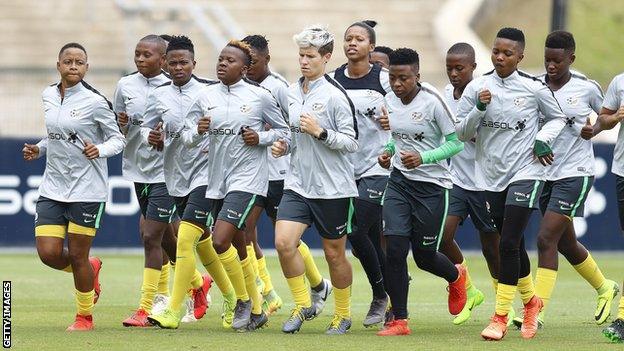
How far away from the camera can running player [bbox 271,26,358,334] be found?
12516 millimetres

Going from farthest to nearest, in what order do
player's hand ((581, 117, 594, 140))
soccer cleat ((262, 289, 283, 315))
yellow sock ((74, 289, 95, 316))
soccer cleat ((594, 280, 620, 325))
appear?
soccer cleat ((262, 289, 283, 315)), soccer cleat ((594, 280, 620, 325)), yellow sock ((74, 289, 95, 316)), player's hand ((581, 117, 594, 140))

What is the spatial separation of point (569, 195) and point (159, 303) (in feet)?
12.8

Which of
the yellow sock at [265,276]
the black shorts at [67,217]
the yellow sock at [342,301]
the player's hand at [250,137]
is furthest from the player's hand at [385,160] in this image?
the yellow sock at [265,276]

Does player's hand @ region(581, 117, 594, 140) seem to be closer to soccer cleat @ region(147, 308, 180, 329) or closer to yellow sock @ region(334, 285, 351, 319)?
yellow sock @ region(334, 285, 351, 319)

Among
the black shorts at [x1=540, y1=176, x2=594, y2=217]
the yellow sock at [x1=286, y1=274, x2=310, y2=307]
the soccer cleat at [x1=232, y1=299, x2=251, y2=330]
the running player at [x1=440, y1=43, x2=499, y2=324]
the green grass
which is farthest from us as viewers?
the running player at [x1=440, y1=43, x2=499, y2=324]

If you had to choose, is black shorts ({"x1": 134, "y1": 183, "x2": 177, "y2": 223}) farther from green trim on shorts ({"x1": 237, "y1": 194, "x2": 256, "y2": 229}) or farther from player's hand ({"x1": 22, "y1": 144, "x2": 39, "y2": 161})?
player's hand ({"x1": 22, "y1": 144, "x2": 39, "y2": 161})

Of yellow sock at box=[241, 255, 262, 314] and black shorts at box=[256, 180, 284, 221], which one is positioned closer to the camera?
yellow sock at box=[241, 255, 262, 314]

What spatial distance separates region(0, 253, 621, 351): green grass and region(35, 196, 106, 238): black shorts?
0.87 m

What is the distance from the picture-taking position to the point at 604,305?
13.8 metres

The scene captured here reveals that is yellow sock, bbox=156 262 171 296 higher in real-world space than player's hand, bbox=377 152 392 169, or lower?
lower

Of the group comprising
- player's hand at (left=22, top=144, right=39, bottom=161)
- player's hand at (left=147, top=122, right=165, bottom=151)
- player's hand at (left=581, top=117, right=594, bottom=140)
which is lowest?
player's hand at (left=22, top=144, right=39, bottom=161)

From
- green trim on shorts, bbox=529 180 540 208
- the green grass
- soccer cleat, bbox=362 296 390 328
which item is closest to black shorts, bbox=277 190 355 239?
the green grass

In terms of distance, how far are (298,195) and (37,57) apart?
67.5 ft

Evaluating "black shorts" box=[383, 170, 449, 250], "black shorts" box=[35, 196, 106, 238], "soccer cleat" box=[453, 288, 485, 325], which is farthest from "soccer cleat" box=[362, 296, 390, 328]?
"black shorts" box=[35, 196, 106, 238]
